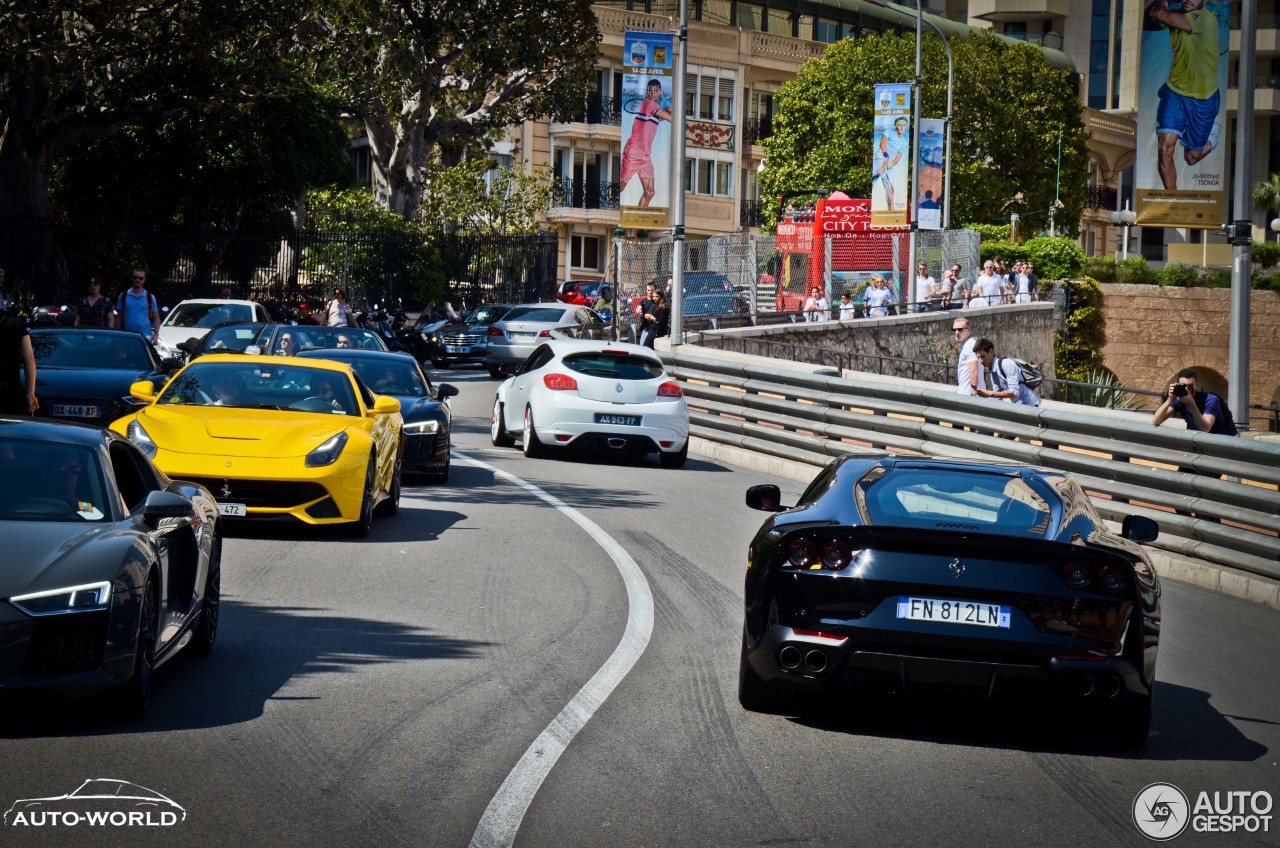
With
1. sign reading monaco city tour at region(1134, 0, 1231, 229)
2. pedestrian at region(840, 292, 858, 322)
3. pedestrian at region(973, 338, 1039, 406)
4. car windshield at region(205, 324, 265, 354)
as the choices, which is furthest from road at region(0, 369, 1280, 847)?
pedestrian at region(840, 292, 858, 322)

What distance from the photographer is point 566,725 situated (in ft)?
24.2

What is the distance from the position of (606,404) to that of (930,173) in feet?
85.2

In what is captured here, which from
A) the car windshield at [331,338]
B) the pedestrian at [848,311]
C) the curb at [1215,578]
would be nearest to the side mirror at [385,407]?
the curb at [1215,578]

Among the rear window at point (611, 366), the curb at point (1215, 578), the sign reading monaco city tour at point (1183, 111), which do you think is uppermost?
the sign reading monaco city tour at point (1183, 111)

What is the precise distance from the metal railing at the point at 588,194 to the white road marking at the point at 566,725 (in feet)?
201

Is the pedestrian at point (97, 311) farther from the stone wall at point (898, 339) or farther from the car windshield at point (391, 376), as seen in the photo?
the car windshield at point (391, 376)

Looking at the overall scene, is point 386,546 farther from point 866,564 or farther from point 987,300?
point 987,300

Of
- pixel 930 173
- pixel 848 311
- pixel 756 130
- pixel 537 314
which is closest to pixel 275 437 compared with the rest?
pixel 537 314

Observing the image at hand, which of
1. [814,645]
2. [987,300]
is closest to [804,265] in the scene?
[987,300]

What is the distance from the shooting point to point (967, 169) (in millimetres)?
70438

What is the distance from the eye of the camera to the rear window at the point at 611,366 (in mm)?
21047

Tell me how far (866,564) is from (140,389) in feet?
27.0

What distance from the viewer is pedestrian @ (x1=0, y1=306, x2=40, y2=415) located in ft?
44.4

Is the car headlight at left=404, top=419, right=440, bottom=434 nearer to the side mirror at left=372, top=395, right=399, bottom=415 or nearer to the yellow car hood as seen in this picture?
the side mirror at left=372, top=395, right=399, bottom=415
